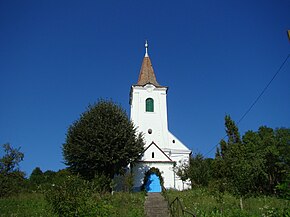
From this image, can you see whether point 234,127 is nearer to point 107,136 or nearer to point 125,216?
point 107,136

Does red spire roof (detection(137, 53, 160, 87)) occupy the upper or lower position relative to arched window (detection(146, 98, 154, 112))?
upper

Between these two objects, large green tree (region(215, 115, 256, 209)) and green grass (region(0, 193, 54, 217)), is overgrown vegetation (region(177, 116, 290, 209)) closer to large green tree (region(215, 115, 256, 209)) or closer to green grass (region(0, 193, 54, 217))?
large green tree (region(215, 115, 256, 209))

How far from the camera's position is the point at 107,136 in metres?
27.8

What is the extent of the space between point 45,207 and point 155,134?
21.9 metres

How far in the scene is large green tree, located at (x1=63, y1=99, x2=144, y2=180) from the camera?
27250mm

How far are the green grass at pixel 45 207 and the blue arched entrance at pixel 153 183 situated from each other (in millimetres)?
9608

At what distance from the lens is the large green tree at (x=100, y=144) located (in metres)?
27.2

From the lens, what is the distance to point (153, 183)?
3134 centimetres

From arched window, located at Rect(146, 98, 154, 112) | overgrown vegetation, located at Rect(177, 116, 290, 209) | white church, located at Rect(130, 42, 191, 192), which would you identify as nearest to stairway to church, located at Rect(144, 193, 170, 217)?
overgrown vegetation, located at Rect(177, 116, 290, 209)

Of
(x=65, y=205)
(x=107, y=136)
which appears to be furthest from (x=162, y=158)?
(x=65, y=205)

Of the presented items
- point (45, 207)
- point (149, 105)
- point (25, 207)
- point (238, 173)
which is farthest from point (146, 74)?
point (45, 207)

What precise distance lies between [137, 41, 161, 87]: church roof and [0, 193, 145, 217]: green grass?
21565 millimetres

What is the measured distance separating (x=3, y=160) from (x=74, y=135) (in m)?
8.48

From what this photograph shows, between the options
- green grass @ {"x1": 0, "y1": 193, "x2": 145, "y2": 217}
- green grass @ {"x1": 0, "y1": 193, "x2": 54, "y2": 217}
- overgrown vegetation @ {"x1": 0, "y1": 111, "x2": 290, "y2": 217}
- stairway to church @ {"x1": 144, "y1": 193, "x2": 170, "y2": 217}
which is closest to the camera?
green grass @ {"x1": 0, "y1": 193, "x2": 145, "y2": 217}
